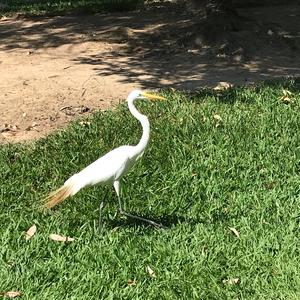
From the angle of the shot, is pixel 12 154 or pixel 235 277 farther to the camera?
pixel 12 154

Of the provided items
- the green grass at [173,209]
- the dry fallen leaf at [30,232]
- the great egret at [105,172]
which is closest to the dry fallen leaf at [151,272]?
the green grass at [173,209]

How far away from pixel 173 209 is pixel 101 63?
4.15m

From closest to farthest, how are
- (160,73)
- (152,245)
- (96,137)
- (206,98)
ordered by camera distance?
(152,245)
(96,137)
(206,98)
(160,73)

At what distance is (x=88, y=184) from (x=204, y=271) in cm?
90

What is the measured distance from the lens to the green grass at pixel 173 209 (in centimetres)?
379

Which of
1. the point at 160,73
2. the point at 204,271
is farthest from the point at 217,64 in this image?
the point at 204,271

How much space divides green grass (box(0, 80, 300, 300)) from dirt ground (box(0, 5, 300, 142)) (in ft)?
2.23

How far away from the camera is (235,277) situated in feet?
12.7

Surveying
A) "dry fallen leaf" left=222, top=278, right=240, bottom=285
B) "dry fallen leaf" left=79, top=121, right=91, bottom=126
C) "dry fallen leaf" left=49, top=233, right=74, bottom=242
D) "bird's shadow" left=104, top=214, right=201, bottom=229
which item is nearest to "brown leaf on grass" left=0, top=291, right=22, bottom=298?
"dry fallen leaf" left=49, top=233, right=74, bottom=242

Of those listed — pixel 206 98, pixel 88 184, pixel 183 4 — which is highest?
pixel 88 184

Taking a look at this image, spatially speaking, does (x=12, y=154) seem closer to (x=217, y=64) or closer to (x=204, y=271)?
(x=204, y=271)

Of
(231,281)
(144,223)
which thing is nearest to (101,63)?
(144,223)

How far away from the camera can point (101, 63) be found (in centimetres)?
842

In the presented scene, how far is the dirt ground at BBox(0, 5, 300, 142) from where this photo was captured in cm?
671
